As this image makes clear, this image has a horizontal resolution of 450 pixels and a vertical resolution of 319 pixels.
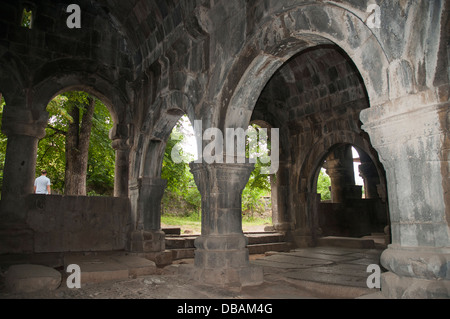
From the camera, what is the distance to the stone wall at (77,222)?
6.26 m

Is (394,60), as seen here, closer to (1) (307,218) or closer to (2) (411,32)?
(2) (411,32)

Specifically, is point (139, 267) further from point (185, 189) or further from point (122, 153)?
point (185, 189)

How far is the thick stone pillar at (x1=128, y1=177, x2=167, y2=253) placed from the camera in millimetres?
6871

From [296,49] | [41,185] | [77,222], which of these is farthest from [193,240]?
[296,49]

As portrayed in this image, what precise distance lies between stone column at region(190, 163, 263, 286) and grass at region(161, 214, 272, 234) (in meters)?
10.1

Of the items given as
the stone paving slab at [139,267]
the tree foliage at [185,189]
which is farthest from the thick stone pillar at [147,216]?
the tree foliage at [185,189]

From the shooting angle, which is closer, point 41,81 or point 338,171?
point 41,81

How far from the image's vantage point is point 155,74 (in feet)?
22.6

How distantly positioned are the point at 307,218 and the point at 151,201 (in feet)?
13.7

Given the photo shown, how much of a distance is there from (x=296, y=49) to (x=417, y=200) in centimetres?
247

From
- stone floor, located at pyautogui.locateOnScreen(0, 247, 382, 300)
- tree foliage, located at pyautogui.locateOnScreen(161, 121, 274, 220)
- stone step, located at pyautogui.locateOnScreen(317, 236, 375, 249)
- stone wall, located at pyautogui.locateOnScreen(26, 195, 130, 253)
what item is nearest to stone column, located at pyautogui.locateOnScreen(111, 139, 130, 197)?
stone wall, located at pyautogui.locateOnScreen(26, 195, 130, 253)

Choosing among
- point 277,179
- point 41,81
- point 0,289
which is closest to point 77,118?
point 41,81

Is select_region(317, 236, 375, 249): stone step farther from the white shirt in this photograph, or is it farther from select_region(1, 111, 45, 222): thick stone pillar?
select_region(1, 111, 45, 222): thick stone pillar

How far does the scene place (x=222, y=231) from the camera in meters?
4.67
